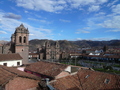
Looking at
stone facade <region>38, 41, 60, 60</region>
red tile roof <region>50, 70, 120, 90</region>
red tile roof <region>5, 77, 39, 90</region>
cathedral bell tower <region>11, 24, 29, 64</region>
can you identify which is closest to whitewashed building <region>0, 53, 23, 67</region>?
cathedral bell tower <region>11, 24, 29, 64</region>

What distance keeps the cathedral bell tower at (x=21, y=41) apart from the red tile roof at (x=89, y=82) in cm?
1600

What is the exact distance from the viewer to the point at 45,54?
65.6 meters

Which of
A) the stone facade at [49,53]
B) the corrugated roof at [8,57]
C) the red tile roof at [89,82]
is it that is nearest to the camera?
the red tile roof at [89,82]

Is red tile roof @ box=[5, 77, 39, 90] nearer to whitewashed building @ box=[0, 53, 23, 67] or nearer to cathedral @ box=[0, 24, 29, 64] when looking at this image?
whitewashed building @ box=[0, 53, 23, 67]

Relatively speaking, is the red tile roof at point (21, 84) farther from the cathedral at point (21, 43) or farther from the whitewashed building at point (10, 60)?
the cathedral at point (21, 43)

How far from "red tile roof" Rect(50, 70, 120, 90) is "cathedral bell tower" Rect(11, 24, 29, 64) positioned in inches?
630

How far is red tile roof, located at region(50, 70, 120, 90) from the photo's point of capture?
11.8 m

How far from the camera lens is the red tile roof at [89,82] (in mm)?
11828

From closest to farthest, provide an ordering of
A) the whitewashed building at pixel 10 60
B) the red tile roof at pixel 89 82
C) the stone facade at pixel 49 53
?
1. the red tile roof at pixel 89 82
2. the whitewashed building at pixel 10 60
3. the stone facade at pixel 49 53

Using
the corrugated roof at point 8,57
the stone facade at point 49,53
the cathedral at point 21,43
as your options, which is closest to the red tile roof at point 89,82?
the corrugated roof at point 8,57

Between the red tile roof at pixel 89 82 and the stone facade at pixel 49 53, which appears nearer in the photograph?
the red tile roof at pixel 89 82

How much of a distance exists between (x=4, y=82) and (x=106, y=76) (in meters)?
11.1

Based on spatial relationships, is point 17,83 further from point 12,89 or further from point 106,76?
point 106,76

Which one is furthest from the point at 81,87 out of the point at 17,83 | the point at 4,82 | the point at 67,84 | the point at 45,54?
the point at 45,54
